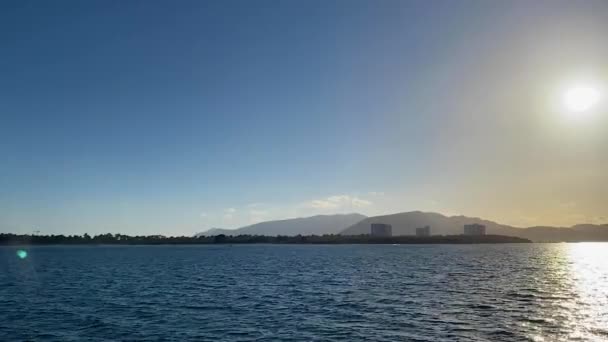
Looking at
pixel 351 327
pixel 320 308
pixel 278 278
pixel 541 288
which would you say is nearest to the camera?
pixel 351 327

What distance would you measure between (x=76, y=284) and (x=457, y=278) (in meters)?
85.6

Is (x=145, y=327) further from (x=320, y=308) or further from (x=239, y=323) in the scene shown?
(x=320, y=308)

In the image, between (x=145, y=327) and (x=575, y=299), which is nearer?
(x=145, y=327)

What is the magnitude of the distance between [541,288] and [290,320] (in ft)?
190

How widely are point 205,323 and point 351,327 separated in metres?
17.4

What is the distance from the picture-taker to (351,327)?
50.8 metres

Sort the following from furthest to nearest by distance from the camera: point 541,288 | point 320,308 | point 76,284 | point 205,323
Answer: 1. point 76,284
2. point 541,288
3. point 320,308
4. point 205,323

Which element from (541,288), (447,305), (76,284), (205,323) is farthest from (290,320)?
(76,284)

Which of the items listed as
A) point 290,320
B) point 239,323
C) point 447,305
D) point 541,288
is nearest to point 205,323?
point 239,323

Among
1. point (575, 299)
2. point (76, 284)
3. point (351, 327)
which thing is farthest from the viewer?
point (76, 284)

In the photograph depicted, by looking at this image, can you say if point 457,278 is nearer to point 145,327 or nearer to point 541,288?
point 541,288

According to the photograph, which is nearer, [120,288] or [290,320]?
[290,320]

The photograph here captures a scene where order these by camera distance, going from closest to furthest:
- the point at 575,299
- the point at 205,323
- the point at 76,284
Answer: the point at 205,323 < the point at 575,299 < the point at 76,284

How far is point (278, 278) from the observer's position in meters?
109
